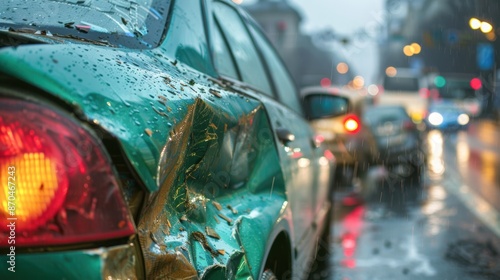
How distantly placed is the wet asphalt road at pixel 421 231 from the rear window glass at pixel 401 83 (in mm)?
22255

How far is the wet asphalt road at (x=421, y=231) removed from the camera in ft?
21.7

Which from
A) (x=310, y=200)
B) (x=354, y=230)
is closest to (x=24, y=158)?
(x=310, y=200)

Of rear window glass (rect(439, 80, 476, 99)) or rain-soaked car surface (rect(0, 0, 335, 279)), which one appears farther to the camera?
rear window glass (rect(439, 80, 476, 99))

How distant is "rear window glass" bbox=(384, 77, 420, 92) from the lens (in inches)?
1473

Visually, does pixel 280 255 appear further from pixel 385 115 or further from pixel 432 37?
pixel 432 37

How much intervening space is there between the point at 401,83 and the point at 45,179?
36453 mm

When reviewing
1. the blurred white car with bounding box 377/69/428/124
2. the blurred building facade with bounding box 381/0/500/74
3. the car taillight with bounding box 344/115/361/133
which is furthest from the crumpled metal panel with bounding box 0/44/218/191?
the blurred building facade with bounding box 381/0/500/74

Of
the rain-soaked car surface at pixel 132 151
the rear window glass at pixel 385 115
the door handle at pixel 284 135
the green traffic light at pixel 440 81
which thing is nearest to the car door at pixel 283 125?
the door handle at pixel 284 135

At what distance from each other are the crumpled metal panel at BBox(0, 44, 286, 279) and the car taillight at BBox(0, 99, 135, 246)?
0.07 meters

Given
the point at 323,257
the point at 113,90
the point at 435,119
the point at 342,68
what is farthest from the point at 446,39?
the point at 342,68

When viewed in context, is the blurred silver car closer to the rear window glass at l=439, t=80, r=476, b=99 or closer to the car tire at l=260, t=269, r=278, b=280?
the car tire at l=260, t=269, r=278, b=280

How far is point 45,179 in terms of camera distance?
1845mm

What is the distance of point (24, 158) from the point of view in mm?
1839

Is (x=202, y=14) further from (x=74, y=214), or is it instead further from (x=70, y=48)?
(x=74, y=214)
